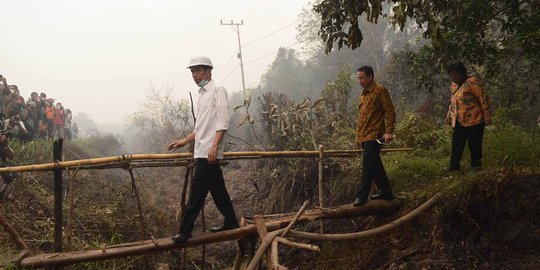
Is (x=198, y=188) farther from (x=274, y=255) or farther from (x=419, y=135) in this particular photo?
(x=419, y=135)

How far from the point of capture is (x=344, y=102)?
10.6 m

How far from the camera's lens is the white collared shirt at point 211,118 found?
140 inches

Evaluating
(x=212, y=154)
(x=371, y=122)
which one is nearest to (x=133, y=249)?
(x=212, y=154)

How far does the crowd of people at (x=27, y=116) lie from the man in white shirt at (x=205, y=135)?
223 inches

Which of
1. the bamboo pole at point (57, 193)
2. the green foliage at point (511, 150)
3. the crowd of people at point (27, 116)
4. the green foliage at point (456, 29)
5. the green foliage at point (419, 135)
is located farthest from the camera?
the crowd of people at point (27, 116)

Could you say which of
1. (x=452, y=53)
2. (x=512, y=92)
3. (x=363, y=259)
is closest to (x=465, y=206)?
(x=363, y=259)

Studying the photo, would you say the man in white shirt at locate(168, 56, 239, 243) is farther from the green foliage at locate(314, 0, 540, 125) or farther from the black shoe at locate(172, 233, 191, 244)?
the green foliage at locate(314, 0, 540, 125)

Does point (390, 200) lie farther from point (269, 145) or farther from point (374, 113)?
point (269, 145)

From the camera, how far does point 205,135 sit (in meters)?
3.60

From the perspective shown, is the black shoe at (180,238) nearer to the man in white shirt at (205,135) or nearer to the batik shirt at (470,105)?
the man in white shirt at (205,135)

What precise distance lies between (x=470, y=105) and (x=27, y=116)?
11.3 meters

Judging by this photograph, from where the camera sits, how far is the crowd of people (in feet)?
31.5

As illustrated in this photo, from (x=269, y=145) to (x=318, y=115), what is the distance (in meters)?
1.44

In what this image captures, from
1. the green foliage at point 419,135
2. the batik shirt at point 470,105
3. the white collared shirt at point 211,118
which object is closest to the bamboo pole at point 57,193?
the white collared shirt at point 211,118
